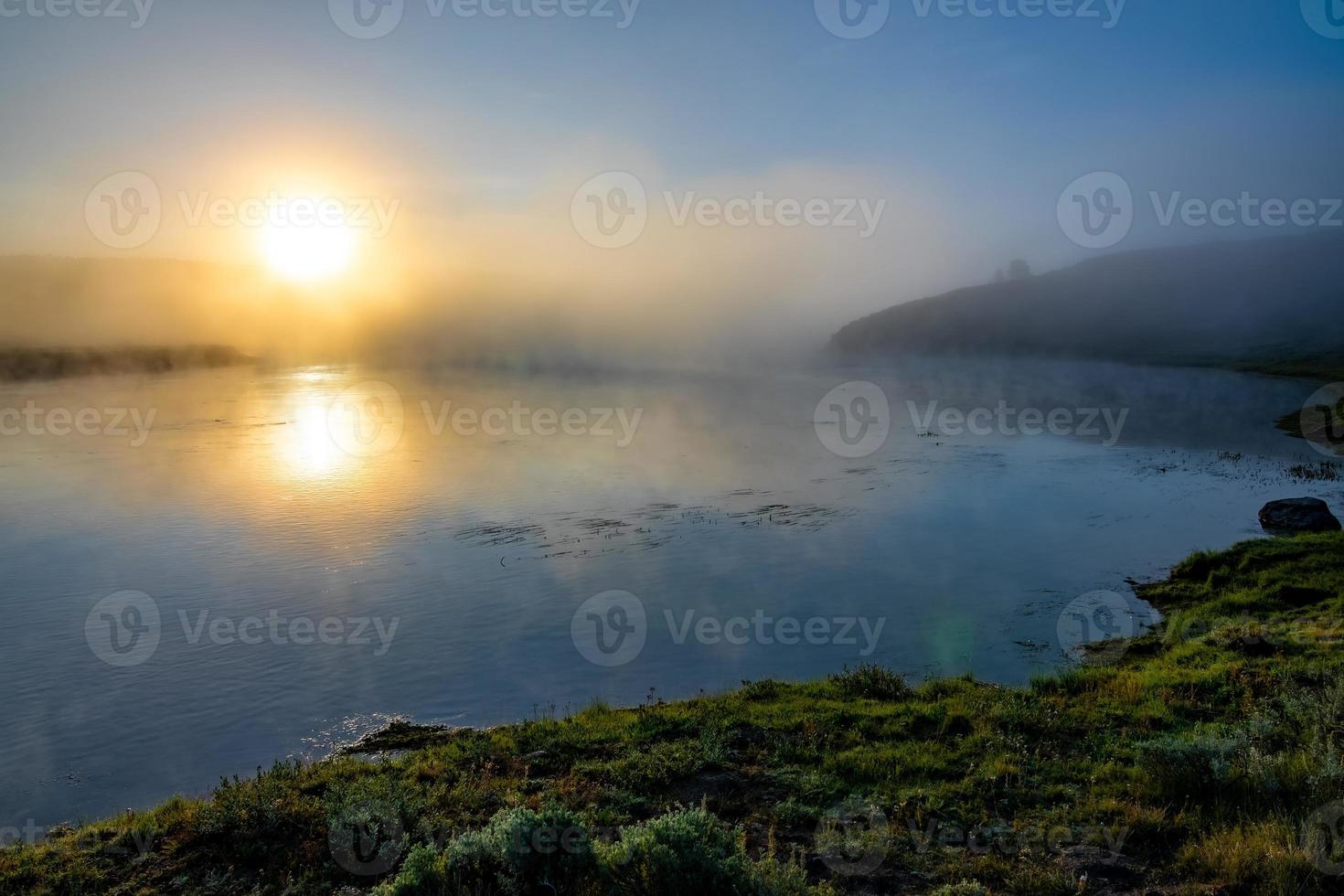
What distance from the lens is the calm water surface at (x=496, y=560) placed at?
16359 millimetres

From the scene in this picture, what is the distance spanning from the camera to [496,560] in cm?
2720

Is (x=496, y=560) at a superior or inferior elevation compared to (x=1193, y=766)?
superior

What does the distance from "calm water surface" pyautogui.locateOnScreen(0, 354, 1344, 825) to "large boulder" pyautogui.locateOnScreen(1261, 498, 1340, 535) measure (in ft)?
3.25

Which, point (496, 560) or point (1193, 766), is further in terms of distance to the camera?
point (496, 560)

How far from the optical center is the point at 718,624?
2127 centimetres

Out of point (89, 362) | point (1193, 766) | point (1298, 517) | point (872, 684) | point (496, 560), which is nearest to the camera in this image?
point (1193, 766)

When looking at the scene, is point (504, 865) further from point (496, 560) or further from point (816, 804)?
point (496, 560)

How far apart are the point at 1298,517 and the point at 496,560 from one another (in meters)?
29.9

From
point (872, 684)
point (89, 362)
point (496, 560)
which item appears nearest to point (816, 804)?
point (872, 684)

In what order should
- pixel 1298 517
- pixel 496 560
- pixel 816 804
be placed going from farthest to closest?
pixel 1298 517
pixel 496 560
pixel 816 804

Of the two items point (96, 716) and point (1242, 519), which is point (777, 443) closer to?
point (1242, 519)

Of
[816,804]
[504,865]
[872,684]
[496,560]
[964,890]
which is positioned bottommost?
[872,684]

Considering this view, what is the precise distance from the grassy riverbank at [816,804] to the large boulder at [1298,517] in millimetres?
17245

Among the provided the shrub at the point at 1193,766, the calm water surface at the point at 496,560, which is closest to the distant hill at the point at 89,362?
the calm water surface at the point at 496,560
